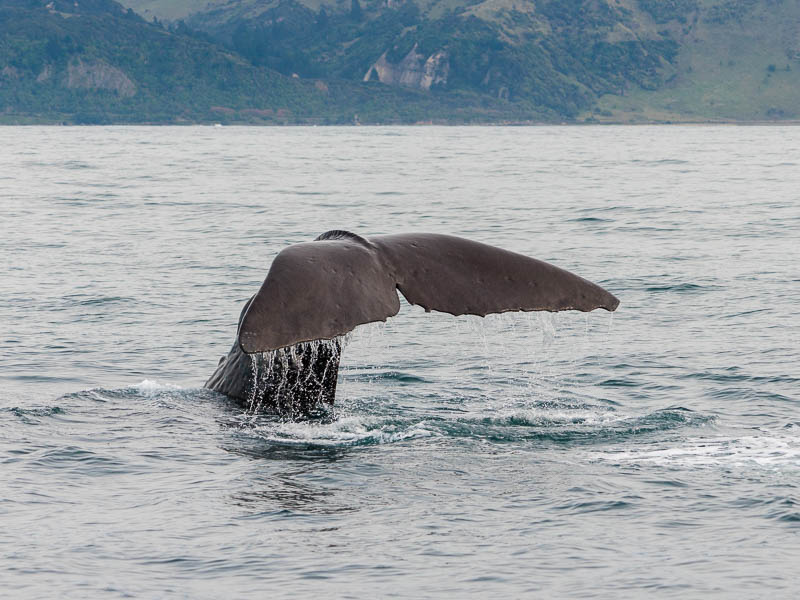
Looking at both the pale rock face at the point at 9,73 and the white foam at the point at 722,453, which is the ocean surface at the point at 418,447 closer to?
the white foam at the point at 722,453

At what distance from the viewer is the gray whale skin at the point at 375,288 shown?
229 inches

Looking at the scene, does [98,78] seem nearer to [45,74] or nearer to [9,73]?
[45,74]

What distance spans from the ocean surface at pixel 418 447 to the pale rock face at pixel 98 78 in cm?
17758

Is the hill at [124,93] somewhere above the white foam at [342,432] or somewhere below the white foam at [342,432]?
above

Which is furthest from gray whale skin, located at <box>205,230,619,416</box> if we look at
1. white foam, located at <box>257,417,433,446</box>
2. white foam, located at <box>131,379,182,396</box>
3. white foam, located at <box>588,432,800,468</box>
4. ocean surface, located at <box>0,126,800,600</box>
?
white foam, located at <box>131,379,182,396</box>

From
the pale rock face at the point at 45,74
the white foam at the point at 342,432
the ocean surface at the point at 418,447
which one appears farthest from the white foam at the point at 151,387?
the pale rock face at the point at 45,74

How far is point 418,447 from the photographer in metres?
8.12

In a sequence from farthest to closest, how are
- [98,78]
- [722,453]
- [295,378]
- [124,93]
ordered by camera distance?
[98,78], [124,93], [722,453], [295,378]

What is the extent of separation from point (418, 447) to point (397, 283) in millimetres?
1977

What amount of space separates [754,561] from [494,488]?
1638 mm

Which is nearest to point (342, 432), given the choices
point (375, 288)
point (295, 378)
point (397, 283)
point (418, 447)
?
point (418, 447)

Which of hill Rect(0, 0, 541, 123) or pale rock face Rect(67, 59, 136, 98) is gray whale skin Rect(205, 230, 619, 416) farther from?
pale rock face Rect(67, 59, 136, 98)

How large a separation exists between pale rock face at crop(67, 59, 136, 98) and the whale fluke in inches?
7514

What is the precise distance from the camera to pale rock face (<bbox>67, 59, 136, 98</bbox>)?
19088 centimetres
